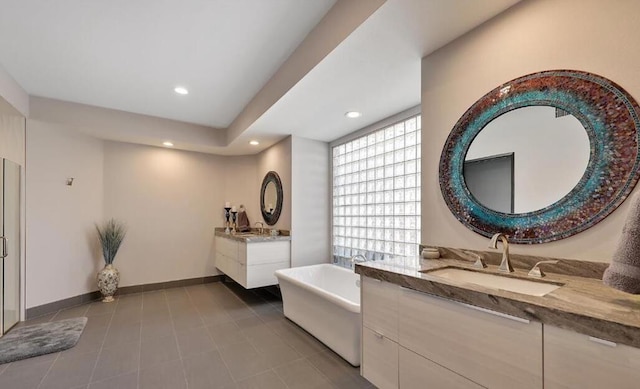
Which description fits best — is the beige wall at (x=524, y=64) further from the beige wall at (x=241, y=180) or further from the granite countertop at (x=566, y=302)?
the beige wall at (x=241, y=180)

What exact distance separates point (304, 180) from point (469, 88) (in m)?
2.63

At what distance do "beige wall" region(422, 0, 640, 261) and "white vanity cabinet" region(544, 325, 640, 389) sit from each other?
58cm

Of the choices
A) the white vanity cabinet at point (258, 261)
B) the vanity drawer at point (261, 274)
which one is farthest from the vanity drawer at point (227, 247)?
the vanity drawer at point (261, 274)

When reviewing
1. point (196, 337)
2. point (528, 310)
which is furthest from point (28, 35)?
point (528, 310)

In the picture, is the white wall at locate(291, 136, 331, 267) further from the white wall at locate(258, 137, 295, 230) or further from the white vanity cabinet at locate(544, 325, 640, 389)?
the white vanity cabinet at locate(544, 325, 640, 389)

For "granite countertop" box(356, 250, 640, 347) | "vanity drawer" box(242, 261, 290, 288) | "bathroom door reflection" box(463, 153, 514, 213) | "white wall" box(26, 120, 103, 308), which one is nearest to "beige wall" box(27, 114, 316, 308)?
"white wall" box(26, 120, 103, 308)

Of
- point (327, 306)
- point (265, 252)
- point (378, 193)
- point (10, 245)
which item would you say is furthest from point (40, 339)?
point (378, 193)

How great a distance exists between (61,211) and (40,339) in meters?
1.68

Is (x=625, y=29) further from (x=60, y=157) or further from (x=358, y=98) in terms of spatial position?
(x=60, y=157)

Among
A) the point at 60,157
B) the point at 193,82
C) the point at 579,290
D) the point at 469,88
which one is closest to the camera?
the point at 579,290

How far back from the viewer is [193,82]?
296 centimetres

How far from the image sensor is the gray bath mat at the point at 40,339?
8.09 feet

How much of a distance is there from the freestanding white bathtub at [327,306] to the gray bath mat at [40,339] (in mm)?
2157

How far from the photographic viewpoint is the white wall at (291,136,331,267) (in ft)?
12.9
